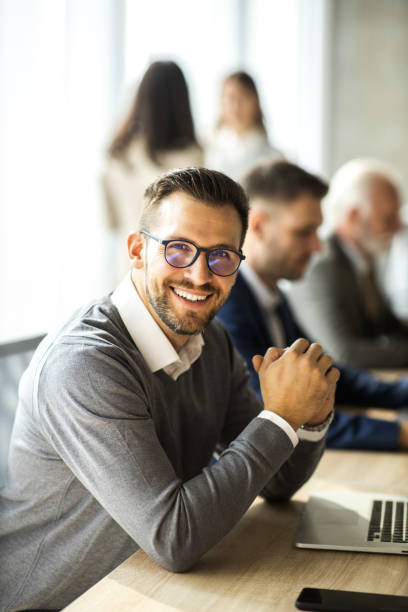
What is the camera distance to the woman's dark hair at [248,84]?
413 cm

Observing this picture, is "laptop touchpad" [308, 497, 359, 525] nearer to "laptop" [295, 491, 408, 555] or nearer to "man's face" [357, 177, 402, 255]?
"laptop" [295, 491, 408, 555]

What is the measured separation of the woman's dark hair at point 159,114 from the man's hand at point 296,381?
1.90m

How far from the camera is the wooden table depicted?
1.08m

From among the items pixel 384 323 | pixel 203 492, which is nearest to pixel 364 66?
pixel 384 323

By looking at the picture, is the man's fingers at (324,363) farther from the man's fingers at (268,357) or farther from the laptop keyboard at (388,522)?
the laptop keyboard at (388,522)

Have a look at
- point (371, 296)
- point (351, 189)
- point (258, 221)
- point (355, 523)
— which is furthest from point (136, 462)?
point (371, 296)

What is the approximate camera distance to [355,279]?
3.35 metres

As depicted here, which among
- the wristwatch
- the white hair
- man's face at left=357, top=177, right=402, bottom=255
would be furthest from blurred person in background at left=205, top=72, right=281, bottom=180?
the wristwatch

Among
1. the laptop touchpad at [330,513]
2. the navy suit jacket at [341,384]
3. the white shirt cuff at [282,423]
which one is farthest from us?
the navy suit jacket at [341,384]

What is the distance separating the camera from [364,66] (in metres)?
6.00

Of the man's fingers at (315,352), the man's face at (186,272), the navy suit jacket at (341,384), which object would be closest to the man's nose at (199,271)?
the man's face at (186,272)

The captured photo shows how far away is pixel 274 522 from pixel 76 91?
6.29 ft

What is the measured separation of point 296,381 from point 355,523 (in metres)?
0.27

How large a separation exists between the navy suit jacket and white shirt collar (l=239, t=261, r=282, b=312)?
4 cm
